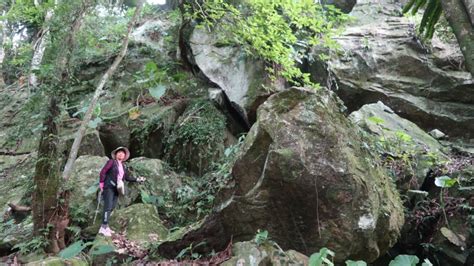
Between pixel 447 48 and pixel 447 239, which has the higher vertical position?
pixel 447 48

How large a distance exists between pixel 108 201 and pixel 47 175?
44.6 inches

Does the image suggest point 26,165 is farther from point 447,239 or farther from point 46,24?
point 447,239

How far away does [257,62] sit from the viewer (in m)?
11.0

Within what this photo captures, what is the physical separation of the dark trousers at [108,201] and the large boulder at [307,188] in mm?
2000

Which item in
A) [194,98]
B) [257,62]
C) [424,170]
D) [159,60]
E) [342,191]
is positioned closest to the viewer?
[342,191]

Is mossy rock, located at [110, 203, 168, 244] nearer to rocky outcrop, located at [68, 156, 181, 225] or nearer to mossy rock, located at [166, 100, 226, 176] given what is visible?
rocky outcrop, located at [68, 156, 181, 225]

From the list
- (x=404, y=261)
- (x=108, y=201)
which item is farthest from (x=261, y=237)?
(x=108, y=201)

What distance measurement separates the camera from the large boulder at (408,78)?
1045cm

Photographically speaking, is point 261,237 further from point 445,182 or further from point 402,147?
point 402,147

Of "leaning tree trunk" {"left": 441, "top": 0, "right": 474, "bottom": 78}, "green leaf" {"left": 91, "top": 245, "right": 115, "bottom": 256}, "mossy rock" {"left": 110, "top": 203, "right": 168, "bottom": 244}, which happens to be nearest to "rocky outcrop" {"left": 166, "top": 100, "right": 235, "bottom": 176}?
"mossy rock" {"left": 110, "top": 203, "right": 168, "bottom": 244}

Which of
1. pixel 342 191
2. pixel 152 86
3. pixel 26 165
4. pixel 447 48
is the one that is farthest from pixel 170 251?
pixel 447 48

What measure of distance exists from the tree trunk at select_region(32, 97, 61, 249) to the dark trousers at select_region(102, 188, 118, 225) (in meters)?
0.84

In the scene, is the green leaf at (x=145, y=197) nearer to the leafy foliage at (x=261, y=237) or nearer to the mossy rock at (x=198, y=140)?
the mossy rock at (x=198, y=140)

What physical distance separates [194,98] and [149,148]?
2004 mm
